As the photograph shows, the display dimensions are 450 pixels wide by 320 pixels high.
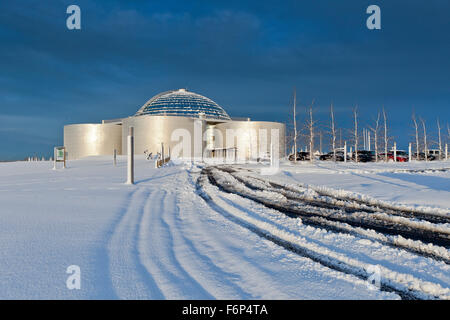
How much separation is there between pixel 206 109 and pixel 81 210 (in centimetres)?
6236

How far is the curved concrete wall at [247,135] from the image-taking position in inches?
2478

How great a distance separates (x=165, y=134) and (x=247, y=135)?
17.3m

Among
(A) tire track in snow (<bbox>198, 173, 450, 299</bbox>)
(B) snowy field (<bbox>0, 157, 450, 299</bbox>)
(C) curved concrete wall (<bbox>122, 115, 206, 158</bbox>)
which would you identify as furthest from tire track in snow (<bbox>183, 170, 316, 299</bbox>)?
(C) curved concrete wall (<bbox>122, 115, 206, 158</bbox>)

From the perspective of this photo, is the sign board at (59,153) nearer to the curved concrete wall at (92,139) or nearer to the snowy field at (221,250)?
the snowy field at (221,250)

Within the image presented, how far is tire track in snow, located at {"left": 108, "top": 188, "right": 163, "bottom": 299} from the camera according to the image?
2655 millimetres

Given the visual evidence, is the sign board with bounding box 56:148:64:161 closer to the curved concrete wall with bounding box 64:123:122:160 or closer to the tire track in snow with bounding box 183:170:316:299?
the tire track in snow with bounding box 183:170:316:299

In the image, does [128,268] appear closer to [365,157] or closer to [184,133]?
[365,157]

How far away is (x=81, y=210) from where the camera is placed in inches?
244

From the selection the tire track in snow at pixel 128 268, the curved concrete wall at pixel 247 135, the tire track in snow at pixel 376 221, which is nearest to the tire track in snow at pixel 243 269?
the tire track in snow at pixel 128 268
